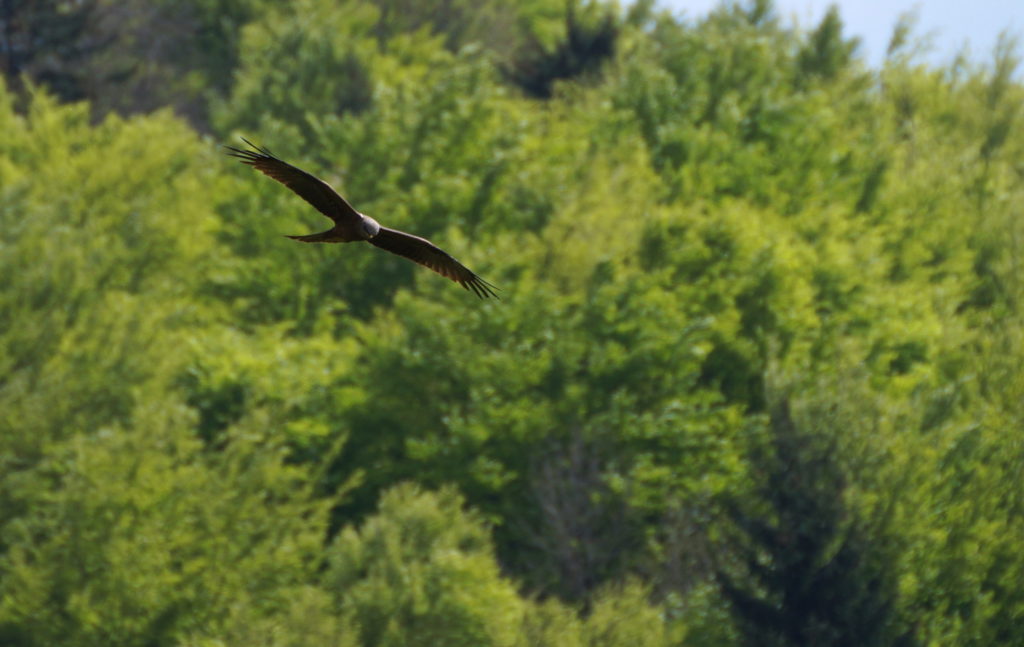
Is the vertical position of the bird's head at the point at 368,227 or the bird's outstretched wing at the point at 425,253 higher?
the bird's outstretched wing at the point at 425,253

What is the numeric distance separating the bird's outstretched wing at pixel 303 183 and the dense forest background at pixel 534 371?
18.2 meters

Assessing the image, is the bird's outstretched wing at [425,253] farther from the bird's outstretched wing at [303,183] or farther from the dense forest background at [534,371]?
the dense forest background at [534,371]

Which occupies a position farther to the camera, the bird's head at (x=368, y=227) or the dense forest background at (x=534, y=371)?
the dense forest background at (x=534, y=371)

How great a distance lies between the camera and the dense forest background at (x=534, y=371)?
3066cm

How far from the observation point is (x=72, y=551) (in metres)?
30.5

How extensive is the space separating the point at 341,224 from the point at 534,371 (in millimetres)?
25570

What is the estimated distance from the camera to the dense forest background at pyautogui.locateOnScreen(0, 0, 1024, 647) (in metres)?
30.7

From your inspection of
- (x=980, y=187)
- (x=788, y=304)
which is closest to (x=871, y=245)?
(x=788, y=304)

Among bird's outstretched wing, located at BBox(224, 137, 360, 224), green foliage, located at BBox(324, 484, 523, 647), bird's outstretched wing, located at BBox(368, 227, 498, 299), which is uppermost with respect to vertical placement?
bird's outstretched wing, located at BBox(368, 227, 498, 299)

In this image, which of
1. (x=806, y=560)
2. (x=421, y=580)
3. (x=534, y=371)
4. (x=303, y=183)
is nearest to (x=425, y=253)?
(x=303, y=183)

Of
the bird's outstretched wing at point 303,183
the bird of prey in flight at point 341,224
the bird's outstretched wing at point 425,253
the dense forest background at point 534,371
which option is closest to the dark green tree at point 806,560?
the dense forest background at point 534,371

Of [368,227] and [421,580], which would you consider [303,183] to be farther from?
[421,580]

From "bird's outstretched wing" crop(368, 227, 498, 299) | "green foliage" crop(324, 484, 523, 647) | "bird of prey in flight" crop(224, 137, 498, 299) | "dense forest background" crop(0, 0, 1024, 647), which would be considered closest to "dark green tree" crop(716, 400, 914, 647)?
"dense forest background" crop(0, 0, 1024, 647)

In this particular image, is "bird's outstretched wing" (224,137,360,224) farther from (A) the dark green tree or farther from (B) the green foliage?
(A) the dark green tree
